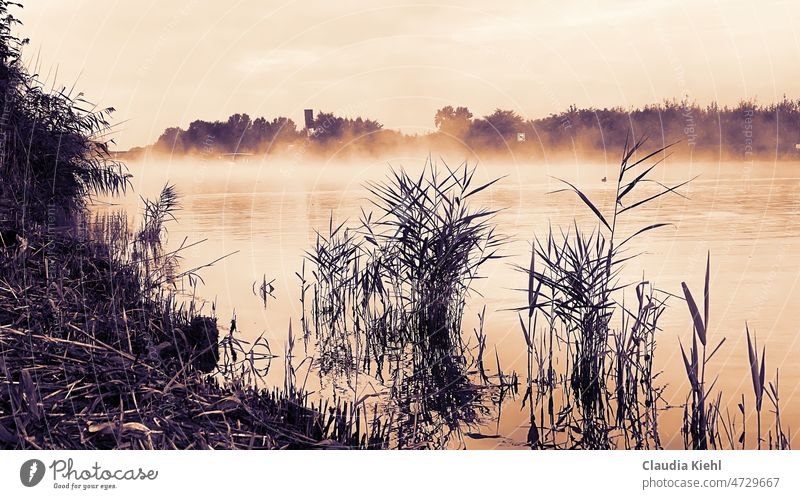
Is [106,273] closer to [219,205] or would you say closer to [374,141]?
[374,141]

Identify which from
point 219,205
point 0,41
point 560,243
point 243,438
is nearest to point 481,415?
point 243,438

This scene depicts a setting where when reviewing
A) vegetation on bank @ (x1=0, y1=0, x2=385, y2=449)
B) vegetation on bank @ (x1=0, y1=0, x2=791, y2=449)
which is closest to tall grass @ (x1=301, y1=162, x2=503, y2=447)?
vegetation on bank @ (x1=0, y1=0, x2=791, y2=449)

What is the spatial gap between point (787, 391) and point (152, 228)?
24.9 feet

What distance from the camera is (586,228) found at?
40.9ft

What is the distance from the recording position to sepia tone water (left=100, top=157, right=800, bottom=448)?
18.3 feet

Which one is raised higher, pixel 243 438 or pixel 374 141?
pixel 374 141

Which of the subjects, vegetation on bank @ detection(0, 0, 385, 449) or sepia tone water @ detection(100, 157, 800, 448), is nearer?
vegetation on bank @ detection(0, 0, 385, 449)

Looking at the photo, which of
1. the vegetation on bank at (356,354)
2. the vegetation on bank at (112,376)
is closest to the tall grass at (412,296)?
the vegetation on bank at (356,354)

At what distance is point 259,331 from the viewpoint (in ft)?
21.7

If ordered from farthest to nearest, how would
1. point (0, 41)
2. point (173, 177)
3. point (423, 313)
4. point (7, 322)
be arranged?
point (173, 177) → point (0, 41) → point (423, 313) → point (7, 322)

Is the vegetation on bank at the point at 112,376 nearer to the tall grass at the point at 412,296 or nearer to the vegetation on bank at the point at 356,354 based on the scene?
the vegetation on bank at the point at 356,354

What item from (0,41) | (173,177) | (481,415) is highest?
(0,41)

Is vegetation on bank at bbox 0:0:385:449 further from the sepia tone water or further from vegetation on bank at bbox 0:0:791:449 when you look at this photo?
the sepia tone water

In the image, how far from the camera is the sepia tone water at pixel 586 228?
557cm
